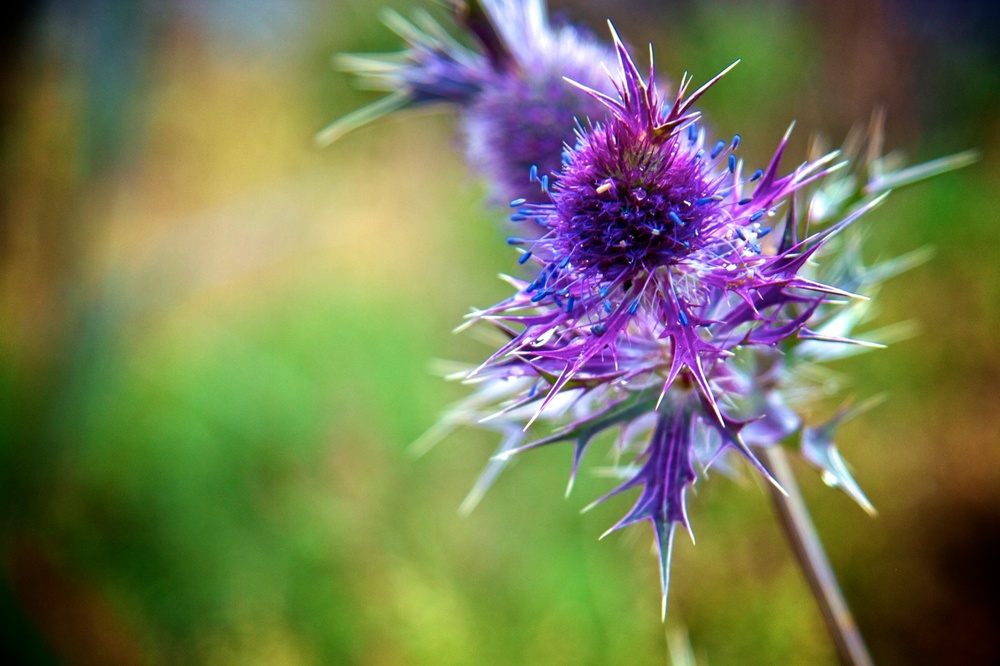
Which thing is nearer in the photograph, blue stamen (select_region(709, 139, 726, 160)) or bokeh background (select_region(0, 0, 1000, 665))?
blue stamen (select_region(709, 139, 726, 160))

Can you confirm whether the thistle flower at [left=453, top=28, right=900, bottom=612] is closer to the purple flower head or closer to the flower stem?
the purple flower head

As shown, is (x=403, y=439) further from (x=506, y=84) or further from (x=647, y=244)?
(x=647, y=244)

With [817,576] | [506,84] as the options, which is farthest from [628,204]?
[817,576]

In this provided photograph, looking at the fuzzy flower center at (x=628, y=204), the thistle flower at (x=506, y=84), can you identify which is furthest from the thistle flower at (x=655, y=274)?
the thistle flower at (x=506, y=84)

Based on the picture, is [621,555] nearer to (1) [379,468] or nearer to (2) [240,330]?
(1) [379,468]

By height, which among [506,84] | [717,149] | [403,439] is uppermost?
[506,84]

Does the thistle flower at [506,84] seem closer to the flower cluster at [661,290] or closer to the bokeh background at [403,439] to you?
the flower cluster at [661,290]

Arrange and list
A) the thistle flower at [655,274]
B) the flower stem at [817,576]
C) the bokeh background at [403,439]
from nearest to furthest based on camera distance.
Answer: the thistle flower at [655,274], the flower stem at [817,576], the bokeh background at [403,439]

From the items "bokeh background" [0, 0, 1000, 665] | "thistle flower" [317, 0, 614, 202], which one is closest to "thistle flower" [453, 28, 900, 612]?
"thistle flower" [317, 0, 614, 202]
